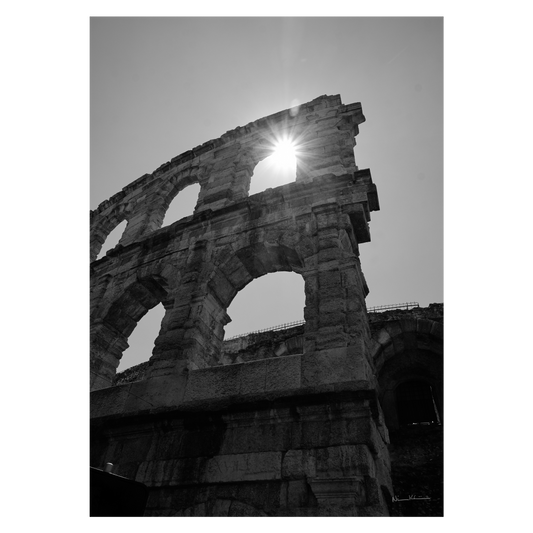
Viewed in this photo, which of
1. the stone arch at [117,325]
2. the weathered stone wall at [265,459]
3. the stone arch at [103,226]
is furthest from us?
the stone arch at [103,226]

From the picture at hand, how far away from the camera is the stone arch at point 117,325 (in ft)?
23.4

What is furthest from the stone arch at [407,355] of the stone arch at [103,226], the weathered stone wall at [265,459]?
the stone arch at [103,226]

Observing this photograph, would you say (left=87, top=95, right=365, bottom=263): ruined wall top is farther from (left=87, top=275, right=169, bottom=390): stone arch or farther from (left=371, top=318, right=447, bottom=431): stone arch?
(left=371, top=318, right=447, bottom=431): stone arch

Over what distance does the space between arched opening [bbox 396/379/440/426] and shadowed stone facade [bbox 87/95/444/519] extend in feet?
19.1

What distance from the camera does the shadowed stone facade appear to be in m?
Answer: 3.74

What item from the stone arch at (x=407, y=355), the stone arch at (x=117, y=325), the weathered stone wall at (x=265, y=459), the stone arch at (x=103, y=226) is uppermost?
the stone arch at (x=103, y=226)

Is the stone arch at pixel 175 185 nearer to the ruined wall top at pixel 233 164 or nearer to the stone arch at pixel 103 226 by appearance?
the ruined wall top at pixel 233 164

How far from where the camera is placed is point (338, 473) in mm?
3492

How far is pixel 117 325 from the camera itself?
7730 mm

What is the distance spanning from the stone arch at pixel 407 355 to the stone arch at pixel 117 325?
640 centimetres

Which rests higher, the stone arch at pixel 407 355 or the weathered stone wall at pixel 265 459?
the stone arch at pixel 407 355

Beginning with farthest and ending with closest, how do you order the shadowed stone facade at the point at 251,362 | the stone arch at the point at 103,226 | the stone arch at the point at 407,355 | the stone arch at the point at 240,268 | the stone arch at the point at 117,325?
the stone arch at the point at 103,226 → the stone arch at the point at 407,355 → the stone arch at the point at 117,325 → the stone arch at the point at 240,268 → the shadowed stone facade at the point at 251,362

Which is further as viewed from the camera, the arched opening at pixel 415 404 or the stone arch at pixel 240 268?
the arched opening at pixel 415 404

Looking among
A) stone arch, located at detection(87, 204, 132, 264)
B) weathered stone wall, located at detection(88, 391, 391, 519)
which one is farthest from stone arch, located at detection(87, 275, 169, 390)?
stone arch, located at detection(87, 204, 132, 264)
